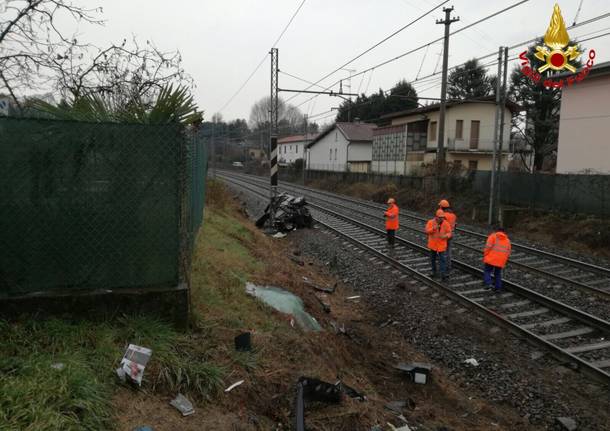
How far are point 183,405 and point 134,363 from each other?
0.54m

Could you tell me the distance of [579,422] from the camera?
4.84 m

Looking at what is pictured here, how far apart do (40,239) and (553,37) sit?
51.8 ft

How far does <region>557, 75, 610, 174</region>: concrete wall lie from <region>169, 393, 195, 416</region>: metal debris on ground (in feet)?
71.4

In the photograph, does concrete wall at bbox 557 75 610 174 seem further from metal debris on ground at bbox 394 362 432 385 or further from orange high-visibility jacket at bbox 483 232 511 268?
metal debris on ground at bbox 394 362 432 385

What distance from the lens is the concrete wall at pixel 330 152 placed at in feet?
177

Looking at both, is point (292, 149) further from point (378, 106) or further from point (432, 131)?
point (432, 131)

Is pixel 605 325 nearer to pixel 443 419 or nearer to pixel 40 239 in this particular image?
pixel 443 419

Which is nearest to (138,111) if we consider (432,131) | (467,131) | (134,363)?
(134,363)

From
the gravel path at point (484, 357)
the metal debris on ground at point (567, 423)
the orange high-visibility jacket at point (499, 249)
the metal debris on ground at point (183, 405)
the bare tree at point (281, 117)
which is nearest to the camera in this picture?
the metal debris on ground at point (183, 405)

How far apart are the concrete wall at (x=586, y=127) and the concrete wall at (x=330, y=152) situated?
31.6 m

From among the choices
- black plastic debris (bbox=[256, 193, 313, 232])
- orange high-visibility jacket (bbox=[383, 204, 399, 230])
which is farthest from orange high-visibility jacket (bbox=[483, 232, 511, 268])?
black plastic debris (bbox=[256, 193, 313, 232])

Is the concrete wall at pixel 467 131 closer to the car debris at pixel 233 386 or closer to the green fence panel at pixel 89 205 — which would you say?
the green fence panel at pixel 89 205

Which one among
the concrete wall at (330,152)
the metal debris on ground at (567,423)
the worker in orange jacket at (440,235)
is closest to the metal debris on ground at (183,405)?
the metal debris on ground at (567,423)

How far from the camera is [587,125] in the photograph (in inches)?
814
